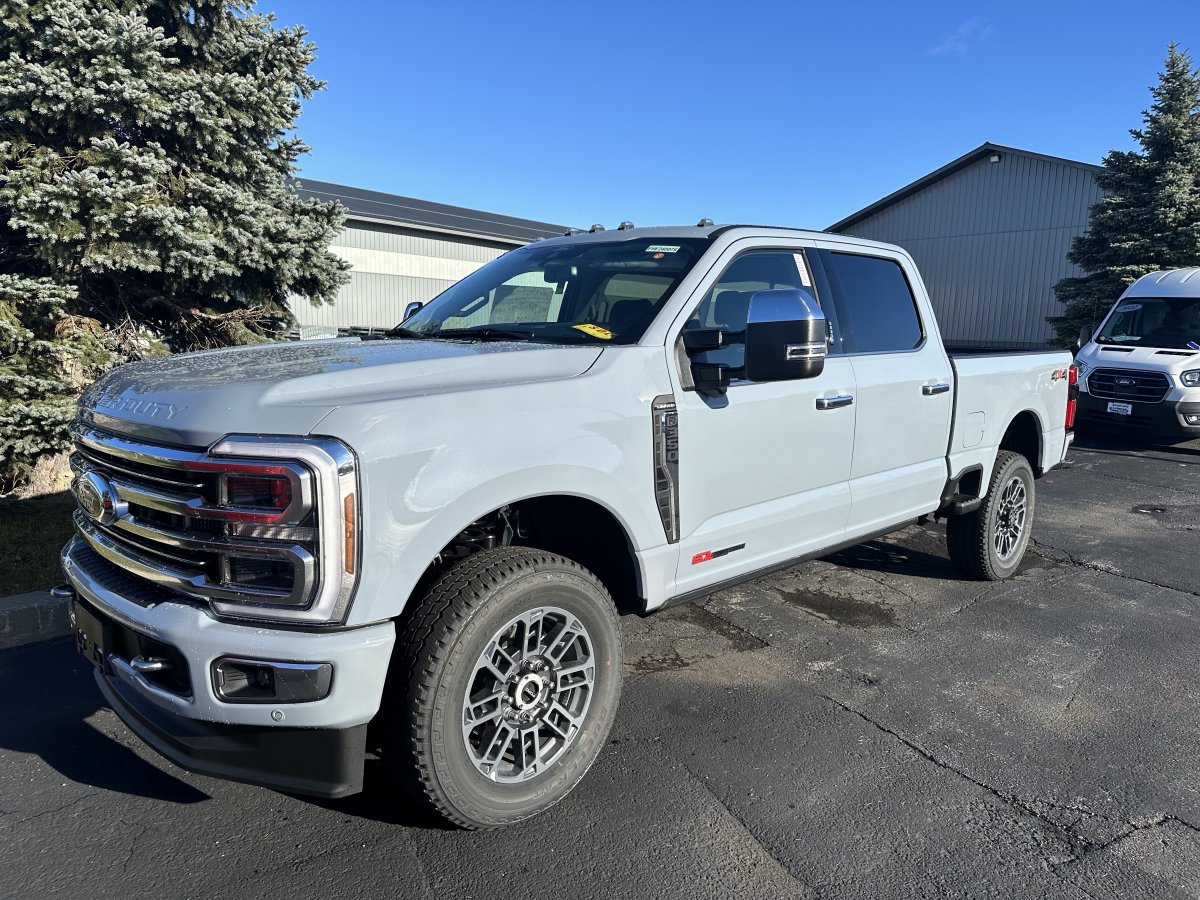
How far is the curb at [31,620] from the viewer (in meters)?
4.37

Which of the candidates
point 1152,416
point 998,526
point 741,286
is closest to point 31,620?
point 741,286

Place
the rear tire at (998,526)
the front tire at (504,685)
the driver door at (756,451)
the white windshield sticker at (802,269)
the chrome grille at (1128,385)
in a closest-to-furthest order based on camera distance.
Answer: the front tire at (504,685), the driver door at (756,451), the white windshield sticker at (802,269), the rear tire at (998,526), the chrome grille at (1128,385)

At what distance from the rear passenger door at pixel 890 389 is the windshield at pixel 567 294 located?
3.32 ft

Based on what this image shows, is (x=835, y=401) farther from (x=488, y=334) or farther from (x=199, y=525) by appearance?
(x=199, y=525)

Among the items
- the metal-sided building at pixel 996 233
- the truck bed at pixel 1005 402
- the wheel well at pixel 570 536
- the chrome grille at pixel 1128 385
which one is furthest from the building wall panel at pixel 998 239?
the wheel well at pixel 570 536

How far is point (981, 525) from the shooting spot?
17.1 ft

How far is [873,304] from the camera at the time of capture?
4438 mm

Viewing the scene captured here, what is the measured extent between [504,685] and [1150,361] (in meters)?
11.6

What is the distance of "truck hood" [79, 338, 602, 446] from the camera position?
7.59ft

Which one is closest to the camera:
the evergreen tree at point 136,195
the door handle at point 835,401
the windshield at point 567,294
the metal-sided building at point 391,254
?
the windshield at point 567,294

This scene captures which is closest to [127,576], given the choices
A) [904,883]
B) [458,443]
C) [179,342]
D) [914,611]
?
[458,443]

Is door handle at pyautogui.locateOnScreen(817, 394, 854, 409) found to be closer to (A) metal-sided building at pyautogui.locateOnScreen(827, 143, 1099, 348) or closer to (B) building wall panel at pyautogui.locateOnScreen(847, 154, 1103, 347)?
(B) building wall panel at pyautogui.locateOnScreen(847, 154, 1103, 347)

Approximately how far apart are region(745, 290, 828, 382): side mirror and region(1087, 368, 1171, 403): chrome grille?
10192 millimetres

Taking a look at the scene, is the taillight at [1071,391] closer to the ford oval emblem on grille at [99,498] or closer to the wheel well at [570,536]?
the wheel well at [570,536]
